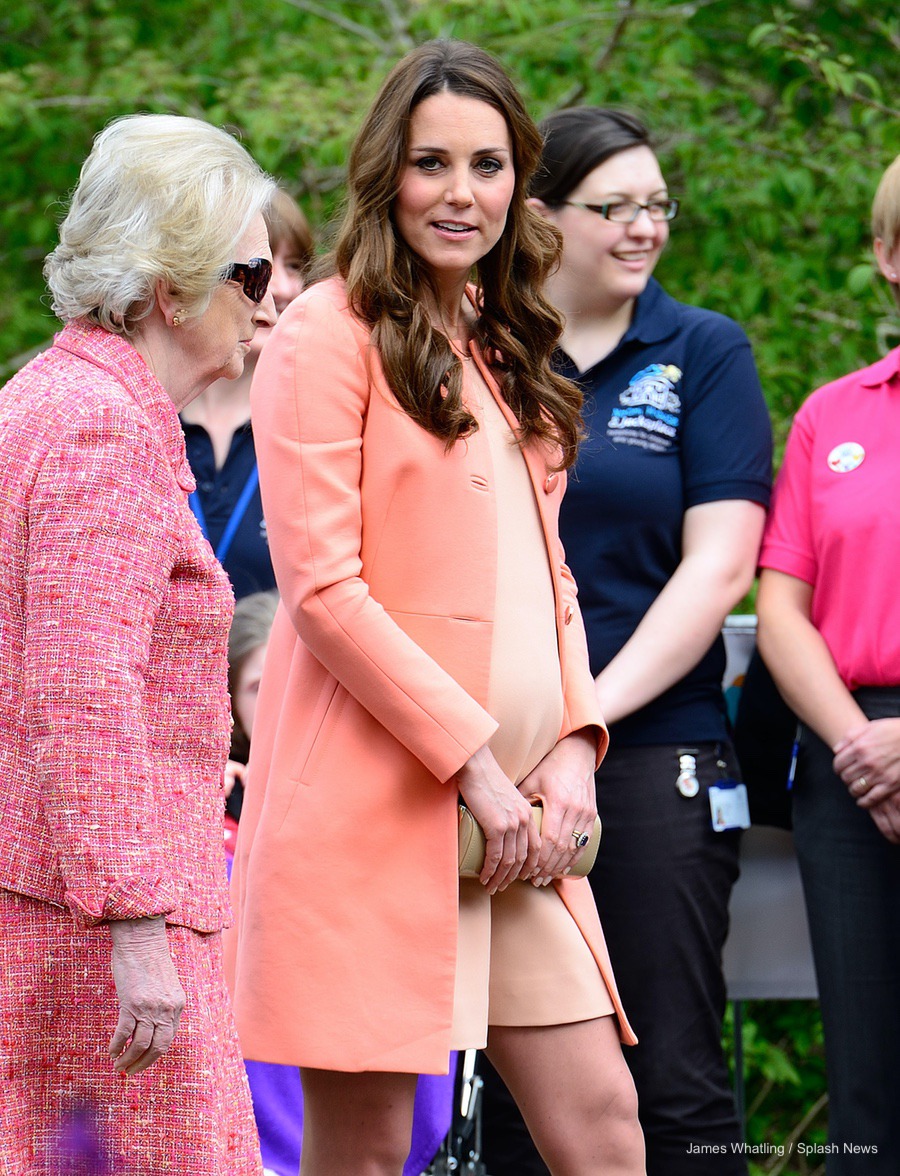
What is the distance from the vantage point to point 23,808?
189 cm

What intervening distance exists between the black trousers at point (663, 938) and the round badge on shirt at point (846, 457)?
661mm

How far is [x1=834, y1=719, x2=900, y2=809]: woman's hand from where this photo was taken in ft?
10.1

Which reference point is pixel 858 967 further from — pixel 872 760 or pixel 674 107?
pixel 674 107

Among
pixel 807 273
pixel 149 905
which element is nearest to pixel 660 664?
pixel 149 905

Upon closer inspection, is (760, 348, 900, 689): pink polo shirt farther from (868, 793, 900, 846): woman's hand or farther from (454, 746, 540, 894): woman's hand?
(454, 746, 540, 894): woman's hand

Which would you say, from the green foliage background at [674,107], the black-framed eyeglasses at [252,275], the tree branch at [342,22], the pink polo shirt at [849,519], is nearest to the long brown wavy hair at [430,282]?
the black-framed eyeglasses at [252,275]

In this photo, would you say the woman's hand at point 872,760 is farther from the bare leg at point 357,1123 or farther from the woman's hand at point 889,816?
the bare leg at point 357,1123

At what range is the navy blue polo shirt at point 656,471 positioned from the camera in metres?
3.20

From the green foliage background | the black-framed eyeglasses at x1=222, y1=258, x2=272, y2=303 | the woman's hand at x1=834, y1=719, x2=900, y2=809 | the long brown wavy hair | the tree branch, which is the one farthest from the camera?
the tree branch

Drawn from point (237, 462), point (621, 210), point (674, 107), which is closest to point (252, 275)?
point (621, 210)

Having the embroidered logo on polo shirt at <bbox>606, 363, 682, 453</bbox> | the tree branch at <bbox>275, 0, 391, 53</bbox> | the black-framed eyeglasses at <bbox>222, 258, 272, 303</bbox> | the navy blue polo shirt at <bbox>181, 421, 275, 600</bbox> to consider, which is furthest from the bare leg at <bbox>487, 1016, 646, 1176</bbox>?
the tree branch at <bbox>275, 0, 391, 53</bbox>

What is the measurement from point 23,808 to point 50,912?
0.42 feet

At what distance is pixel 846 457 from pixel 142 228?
1733mm

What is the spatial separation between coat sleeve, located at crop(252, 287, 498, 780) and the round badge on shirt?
4.14 ft
